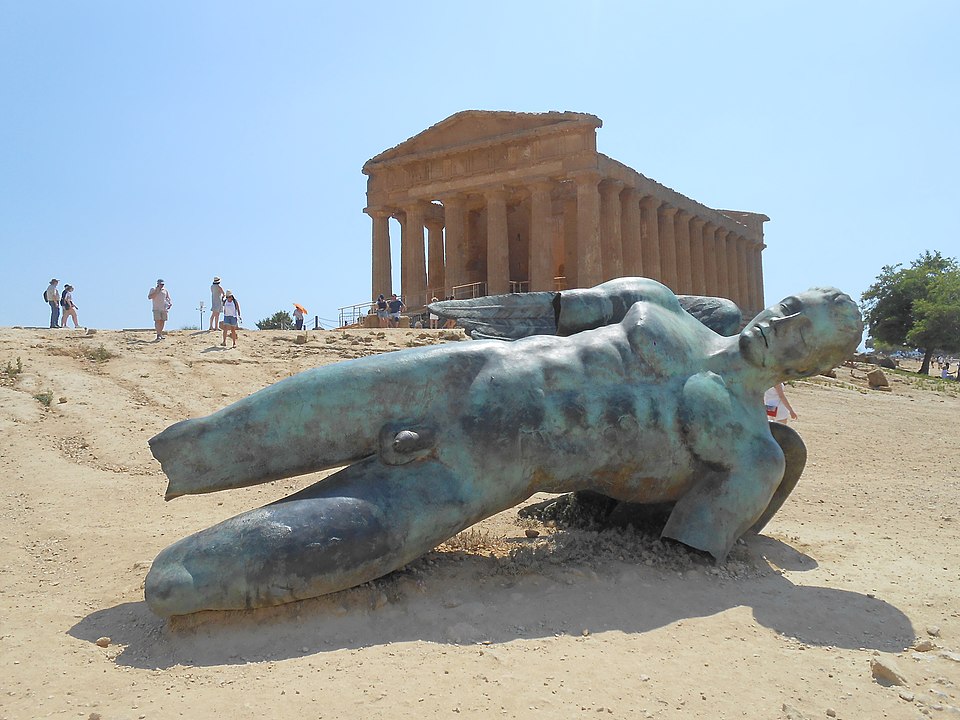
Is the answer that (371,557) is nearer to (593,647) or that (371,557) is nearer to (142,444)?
(593,647)

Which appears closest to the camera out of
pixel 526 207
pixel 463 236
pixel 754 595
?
pixel 754 595

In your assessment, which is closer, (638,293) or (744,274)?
(638,293)

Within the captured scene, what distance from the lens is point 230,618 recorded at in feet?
11.0

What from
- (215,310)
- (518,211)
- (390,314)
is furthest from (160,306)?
(518,211)

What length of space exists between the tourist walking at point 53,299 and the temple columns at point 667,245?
22902 mm

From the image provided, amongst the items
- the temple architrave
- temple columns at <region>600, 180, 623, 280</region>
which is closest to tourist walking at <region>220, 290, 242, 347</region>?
the temple architrave

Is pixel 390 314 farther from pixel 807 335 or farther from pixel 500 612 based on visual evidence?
pixel 500 612

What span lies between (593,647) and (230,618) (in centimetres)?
155

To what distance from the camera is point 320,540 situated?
3342 millimetres

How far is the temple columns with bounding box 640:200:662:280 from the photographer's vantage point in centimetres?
3111

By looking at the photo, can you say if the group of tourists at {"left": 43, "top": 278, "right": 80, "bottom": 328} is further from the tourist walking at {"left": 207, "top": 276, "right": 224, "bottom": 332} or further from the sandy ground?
the sandy ground

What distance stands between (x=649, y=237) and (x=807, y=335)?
27.9m

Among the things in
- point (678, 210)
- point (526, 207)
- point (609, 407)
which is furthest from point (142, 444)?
point (678, 210)

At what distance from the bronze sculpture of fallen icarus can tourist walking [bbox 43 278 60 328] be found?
47.4 ft
